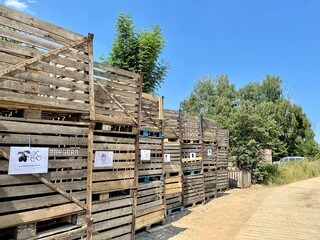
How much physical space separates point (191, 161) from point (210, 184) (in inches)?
84.6

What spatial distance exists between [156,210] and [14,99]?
516 cm

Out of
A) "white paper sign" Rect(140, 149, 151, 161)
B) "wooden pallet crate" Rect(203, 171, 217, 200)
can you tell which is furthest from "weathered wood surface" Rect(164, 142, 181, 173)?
"wooden pallet crate" Rect(203, 171, 217, 200)

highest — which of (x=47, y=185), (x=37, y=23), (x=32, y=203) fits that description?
(x=37, y=23)

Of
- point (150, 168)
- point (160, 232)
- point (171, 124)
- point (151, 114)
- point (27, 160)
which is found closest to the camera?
point (27, 160)

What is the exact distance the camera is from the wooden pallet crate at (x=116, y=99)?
5270 mm

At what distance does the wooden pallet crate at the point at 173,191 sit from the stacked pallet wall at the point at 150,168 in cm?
84

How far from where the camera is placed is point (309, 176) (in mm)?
20688

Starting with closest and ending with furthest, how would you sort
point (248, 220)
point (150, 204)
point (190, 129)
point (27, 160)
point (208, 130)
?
1. point (27, 160)
2. point (150, 204)
3. point (248, 220)
4. point (190, 129)
5. point (208, 130)

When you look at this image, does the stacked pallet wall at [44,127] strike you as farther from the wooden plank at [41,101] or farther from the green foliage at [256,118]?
the green foliage at [256,118]

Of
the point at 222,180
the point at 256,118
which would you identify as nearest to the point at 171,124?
the point at 222,180

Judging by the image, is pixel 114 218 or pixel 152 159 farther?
pixel 152 159

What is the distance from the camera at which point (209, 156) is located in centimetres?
1198

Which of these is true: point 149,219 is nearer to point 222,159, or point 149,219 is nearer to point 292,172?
point 222,159

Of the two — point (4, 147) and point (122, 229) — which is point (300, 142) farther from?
point (4, 147)
